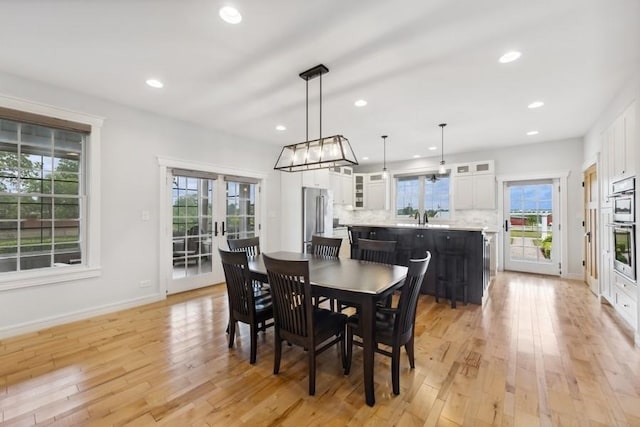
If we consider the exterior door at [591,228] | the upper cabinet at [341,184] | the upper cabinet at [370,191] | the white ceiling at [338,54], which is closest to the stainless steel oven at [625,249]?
the exterior door at [591,228]

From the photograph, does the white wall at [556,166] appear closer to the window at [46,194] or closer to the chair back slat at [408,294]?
the chair back slat at [408,294]

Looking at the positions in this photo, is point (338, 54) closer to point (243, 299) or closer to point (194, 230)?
point (243, 299)

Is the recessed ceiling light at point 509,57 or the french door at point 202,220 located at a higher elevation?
the recessed ceiling light at point 509,57

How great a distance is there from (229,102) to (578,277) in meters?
6.80

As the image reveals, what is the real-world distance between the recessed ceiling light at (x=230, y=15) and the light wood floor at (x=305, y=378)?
270cm

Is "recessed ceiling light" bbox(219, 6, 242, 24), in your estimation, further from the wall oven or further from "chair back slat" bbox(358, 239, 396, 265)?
the wall oven

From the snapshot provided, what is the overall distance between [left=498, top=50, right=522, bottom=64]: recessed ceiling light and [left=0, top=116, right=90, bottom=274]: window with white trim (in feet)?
14.9

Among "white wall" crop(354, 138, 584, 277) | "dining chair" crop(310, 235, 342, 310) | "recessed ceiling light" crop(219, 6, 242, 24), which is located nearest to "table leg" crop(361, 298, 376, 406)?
"dining chair" crop(310, 235, 342, 310)

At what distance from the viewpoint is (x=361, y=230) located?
474cm

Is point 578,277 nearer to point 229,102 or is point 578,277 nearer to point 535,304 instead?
point 535,304

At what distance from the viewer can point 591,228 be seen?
15.1ft

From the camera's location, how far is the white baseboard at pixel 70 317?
2932 millimetres

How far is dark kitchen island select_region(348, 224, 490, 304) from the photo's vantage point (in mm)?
3867

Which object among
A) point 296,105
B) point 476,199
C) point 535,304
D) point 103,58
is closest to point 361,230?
point 296,105
